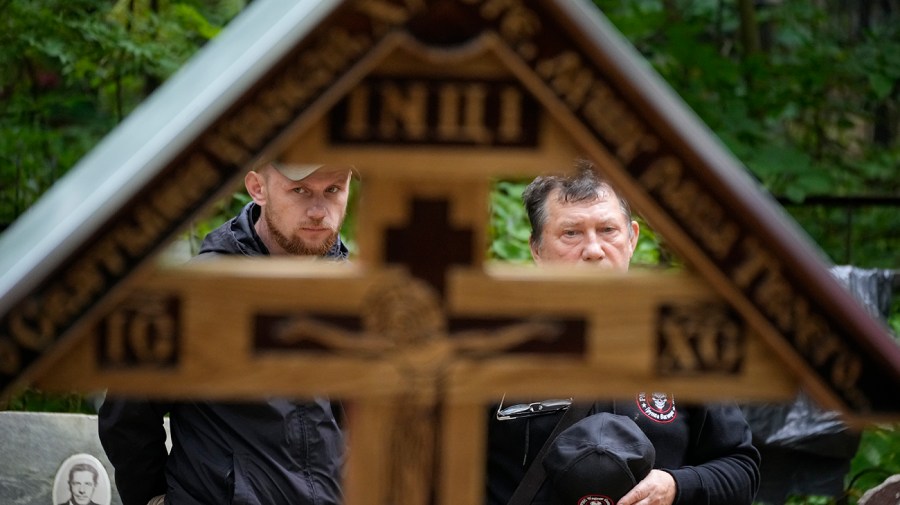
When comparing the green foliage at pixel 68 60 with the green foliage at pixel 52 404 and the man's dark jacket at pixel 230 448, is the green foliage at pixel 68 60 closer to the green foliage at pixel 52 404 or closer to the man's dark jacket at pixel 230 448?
the green foliage at pixel 52 404

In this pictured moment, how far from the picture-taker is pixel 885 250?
7.44 m

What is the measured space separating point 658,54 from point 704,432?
3.83 meters

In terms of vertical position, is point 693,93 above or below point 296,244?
above

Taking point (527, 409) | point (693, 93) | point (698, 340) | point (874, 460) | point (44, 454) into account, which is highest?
point (693, 93)

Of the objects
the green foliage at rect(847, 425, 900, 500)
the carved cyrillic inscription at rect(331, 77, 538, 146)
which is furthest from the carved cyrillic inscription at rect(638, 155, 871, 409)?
the green foliage at rect(847, 425, 900, 500)

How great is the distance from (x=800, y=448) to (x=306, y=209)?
3.00m

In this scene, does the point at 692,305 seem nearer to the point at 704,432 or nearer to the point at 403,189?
the point at 403,189

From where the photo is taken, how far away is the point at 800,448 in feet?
19.2

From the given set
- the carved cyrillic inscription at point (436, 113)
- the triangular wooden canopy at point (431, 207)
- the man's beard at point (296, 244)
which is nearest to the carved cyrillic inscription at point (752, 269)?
the triangular wooden canopy at point (431, 207)

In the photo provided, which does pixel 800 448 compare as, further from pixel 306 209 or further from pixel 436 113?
pixel 436 113

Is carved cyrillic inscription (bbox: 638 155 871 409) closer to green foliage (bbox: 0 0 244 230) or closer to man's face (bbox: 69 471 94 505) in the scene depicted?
man's face (bbox: 69 471 94 505)

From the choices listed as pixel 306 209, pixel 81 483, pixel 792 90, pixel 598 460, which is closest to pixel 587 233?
pixel 598 460

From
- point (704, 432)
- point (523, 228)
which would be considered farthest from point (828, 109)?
point (704, 432)

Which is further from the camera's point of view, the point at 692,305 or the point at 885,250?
the point at 885,250
